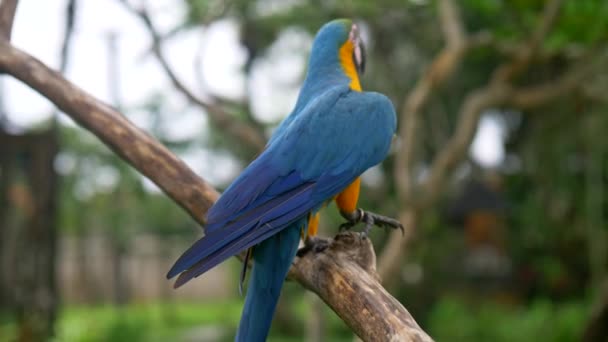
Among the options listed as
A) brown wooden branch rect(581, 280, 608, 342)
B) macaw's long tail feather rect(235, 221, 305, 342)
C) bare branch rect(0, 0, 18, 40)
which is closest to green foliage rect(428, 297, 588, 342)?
brown wooden branch rect(581, 280, 608, 342)

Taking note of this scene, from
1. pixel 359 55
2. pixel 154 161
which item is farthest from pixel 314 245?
pixel 359 55

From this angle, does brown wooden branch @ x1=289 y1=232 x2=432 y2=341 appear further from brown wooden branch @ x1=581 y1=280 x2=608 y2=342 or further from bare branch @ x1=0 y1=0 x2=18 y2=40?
brown wooden branch @ x1=581 y1=280 x2=608 y2=342

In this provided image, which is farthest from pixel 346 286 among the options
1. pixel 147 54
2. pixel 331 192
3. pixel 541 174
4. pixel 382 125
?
pixel 541 174

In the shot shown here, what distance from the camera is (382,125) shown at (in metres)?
1.79

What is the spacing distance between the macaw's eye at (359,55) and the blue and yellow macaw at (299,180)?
0.10ft

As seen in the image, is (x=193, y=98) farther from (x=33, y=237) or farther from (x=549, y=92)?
(x=549, y=92)

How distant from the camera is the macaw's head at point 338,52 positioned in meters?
1.96

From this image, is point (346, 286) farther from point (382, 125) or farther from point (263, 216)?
point (382, 125)

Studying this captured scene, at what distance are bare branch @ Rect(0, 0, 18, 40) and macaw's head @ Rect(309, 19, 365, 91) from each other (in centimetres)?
85

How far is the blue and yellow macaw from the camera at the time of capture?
1498mm

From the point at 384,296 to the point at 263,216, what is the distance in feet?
0.97

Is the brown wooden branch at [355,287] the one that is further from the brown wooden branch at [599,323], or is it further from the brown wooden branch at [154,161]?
the brown wooden branch at [599,323]

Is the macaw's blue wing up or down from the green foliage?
up

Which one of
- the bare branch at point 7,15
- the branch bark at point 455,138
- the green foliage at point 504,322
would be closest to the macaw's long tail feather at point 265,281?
the bare branch at point 7,15
